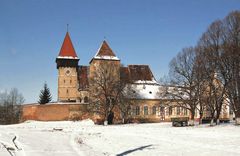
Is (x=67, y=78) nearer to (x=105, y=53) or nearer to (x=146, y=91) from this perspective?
(x=105, y=53)

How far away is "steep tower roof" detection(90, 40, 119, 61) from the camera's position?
6326 centimetres

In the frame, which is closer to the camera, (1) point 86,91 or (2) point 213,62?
(2) point 213,62

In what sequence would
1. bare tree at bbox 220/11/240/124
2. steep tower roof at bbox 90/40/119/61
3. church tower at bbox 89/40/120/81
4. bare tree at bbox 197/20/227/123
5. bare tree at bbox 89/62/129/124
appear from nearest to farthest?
bare tree at bbox 220/11/240/124 < bare tree at bbox 197/20/227/123 < bare tree at bbox 89/62/129/124 < church tower at bbox 89/40/120/81 < steep tower roof at bbox 90/40/119/61

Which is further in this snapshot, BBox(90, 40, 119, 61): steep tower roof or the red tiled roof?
the red tiled roof

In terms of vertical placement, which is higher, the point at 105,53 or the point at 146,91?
the point at 105,53

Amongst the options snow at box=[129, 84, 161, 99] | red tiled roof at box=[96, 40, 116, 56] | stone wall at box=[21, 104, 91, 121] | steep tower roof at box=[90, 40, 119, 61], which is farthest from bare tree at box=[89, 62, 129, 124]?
snow at box=[129, 84, 161, 99]

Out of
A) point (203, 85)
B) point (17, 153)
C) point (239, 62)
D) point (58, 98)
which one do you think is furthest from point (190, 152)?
point (58, 98)

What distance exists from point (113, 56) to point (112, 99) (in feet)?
46.4

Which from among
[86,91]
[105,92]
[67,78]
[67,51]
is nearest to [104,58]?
[86,91]

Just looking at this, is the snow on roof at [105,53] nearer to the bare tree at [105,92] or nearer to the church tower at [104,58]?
the church tower at [104,58]

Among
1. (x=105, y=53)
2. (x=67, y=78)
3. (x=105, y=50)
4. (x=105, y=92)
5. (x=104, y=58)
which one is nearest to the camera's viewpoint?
(x=105, y=92)

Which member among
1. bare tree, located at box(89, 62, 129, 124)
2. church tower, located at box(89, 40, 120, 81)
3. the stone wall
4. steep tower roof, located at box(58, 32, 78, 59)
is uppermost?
steep tower roof, located at box(58, 32, 78, 59)

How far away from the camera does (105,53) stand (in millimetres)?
64438

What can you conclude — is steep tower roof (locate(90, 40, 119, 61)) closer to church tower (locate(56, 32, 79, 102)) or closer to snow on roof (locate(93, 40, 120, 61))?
snow on roof (locate(93, 40, 120, 61))
